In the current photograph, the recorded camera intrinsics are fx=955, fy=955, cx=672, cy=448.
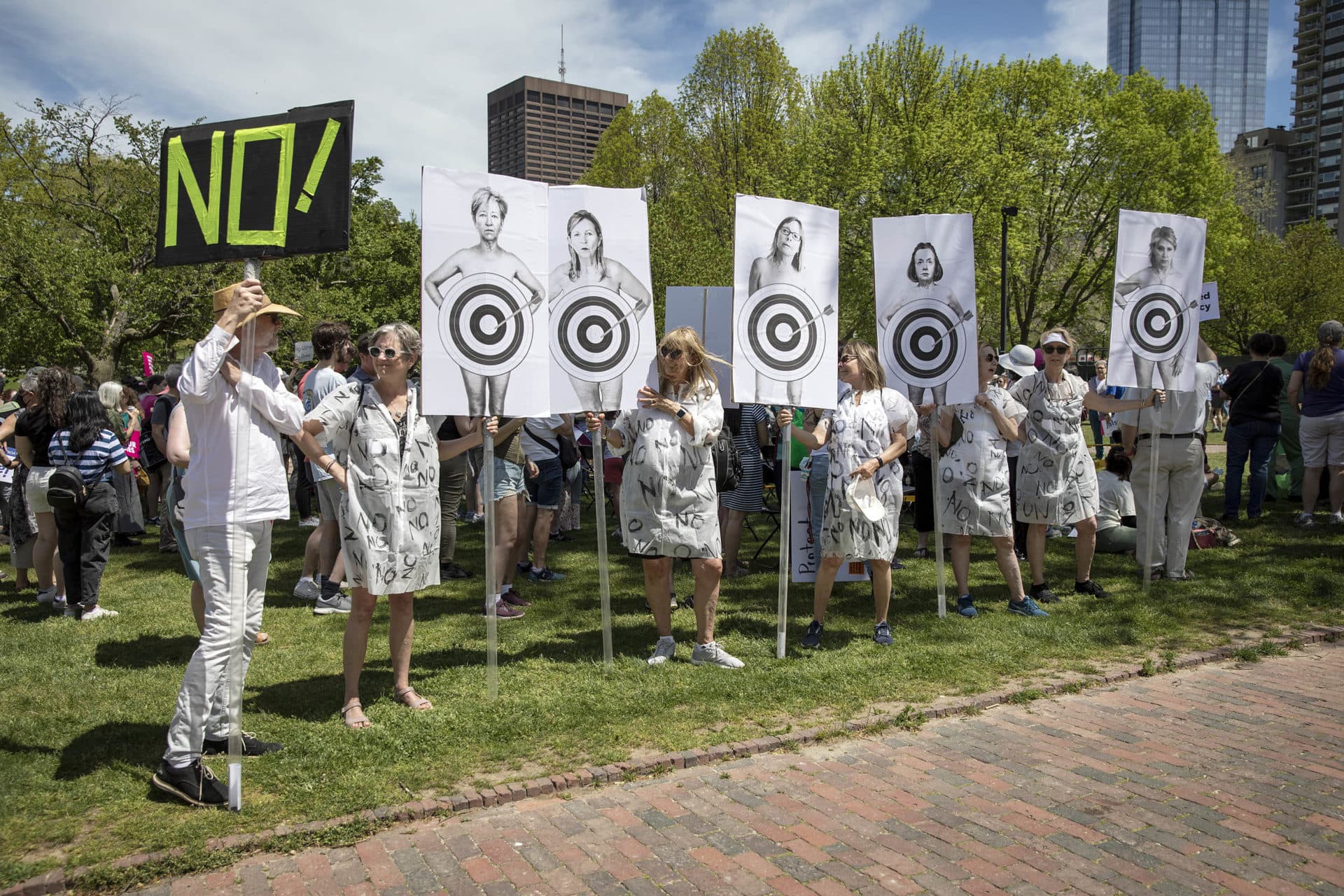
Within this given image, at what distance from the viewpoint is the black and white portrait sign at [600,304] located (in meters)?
5.86

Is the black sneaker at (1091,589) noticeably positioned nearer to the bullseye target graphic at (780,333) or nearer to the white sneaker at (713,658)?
the bullseye target graphic at (780,333)

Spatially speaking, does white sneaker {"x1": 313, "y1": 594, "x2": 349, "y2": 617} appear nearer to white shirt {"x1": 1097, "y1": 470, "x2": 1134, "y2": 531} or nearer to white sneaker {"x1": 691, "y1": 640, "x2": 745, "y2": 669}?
white sneaker {"x1": 691, "y1": 640, "x2": 745, "y2": 669}

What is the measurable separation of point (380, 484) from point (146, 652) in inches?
110

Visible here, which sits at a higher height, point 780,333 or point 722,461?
point 780,333

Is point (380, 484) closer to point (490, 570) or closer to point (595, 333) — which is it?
point (490, 570)

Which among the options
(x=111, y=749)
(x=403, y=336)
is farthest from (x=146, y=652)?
(x=403, y=336)

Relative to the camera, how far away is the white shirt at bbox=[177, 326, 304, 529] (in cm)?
396

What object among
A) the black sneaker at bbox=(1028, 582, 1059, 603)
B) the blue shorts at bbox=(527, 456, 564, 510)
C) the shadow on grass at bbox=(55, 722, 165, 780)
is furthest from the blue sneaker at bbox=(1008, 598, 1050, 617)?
the shadow on grass at bbox=(55, 722, 165, 780)

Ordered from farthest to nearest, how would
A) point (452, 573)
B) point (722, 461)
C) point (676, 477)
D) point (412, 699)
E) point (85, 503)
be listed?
point (452, 573)
point (85, 503)
point (722, 461)
point (676, 477)
point (412, 699)

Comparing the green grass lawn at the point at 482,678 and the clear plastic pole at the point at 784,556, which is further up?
the clear plastic pole at the point at 784,556

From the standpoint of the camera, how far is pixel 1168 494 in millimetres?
8305

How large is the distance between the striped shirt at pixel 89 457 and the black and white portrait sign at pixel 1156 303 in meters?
8.00

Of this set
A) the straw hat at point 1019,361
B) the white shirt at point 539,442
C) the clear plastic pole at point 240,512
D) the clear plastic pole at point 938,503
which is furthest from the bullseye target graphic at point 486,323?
the straw hat at point 1019,361

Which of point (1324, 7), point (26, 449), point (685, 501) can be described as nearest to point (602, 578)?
point (685, 501)
